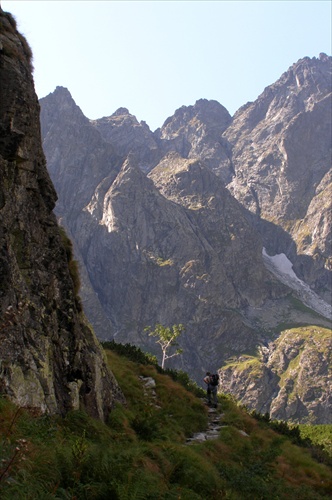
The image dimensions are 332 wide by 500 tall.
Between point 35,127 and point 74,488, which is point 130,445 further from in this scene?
point 35,127

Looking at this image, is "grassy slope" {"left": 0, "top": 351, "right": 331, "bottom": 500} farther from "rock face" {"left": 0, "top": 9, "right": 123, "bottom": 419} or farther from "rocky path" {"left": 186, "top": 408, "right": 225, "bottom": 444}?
"rock face" {"left": 0, "top": 9, "right": 123, "bottom": 419}

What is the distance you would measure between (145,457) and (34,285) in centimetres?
653

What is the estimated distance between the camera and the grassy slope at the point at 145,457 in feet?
24.5

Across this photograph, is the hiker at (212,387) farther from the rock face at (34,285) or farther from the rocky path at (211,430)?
the rock face at (34,285)

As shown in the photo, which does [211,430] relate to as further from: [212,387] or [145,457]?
[145,457]

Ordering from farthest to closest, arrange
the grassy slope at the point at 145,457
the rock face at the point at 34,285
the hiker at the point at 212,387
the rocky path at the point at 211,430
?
1. the hiker at the point at 212,387
2. the rocky path at the point at 211,430
3. the rock face at the point at 34,285
4. the grassy slope at the point at 145,457

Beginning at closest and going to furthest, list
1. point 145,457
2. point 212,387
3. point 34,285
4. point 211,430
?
point 145,457
point 34,285
point 211,430
point 212,387

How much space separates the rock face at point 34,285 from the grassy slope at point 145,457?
1.09 meters

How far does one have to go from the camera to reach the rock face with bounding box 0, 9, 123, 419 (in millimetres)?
12547

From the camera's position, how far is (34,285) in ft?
48.6

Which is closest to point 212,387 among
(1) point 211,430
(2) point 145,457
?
(1) point 211,430

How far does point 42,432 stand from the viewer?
1059cm

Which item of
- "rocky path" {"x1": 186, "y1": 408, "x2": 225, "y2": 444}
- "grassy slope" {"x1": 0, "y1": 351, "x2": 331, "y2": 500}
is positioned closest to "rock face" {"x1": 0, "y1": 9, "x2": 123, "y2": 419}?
"grassy slope" {"x1": 0, "y1": 351, "x2": 331, "y2": 500}

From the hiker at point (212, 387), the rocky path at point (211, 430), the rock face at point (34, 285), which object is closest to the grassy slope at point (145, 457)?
the rocky path at point (211, 430)
